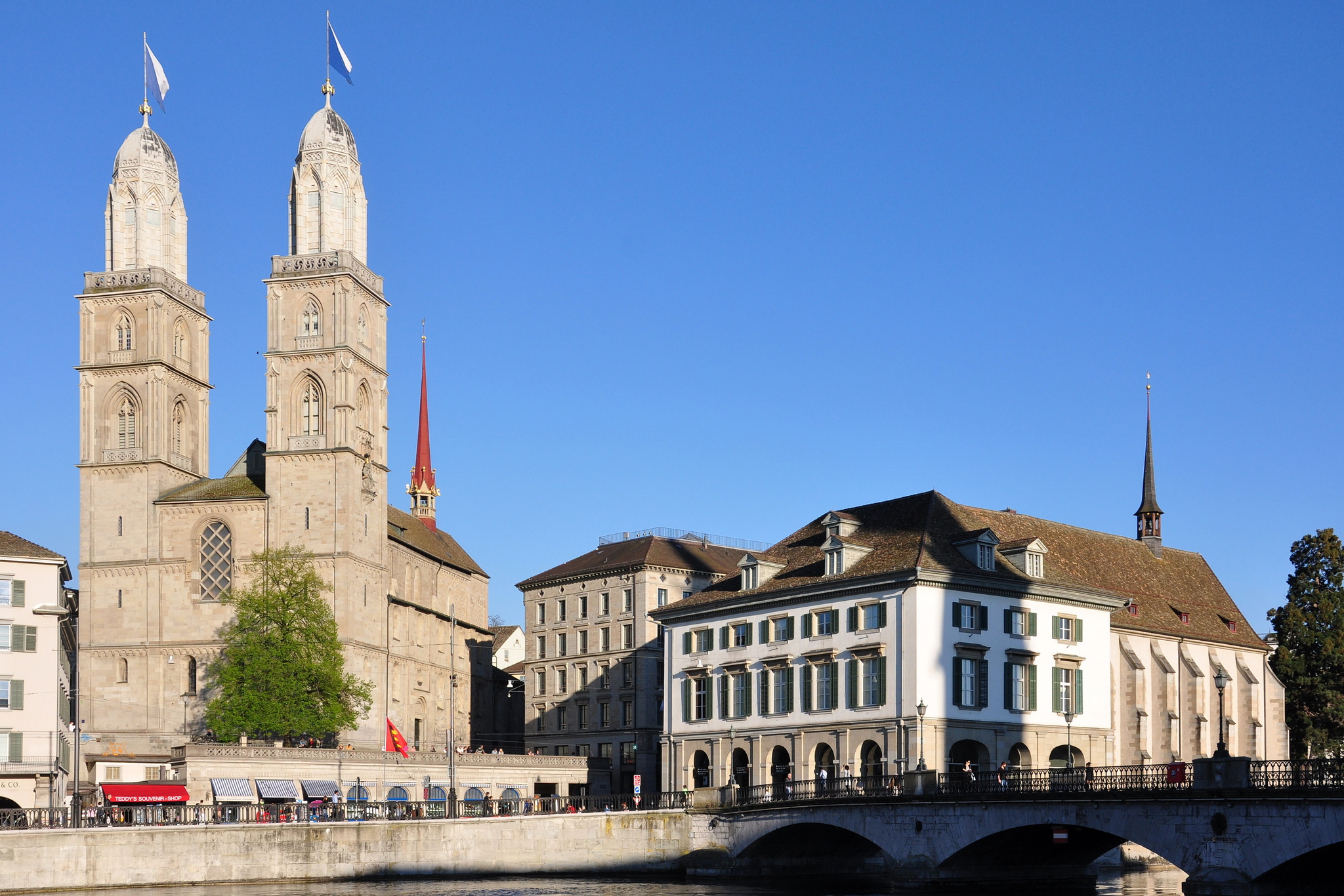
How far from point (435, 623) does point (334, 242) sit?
2896 centimetres

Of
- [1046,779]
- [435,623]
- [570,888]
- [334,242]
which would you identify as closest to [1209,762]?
[1046,779]

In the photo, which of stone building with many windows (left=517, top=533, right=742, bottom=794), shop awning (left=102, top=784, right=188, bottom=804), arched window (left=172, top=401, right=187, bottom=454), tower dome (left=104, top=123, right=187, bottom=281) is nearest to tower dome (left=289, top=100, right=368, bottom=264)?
tower dome (left=104, top=123, right=187, bottom=281)

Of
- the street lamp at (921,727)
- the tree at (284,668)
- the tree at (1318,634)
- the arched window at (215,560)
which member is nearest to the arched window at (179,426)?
the arched window at (215,560)

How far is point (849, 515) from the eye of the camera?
8569 cm

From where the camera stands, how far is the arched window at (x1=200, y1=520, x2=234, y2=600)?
10106 cm

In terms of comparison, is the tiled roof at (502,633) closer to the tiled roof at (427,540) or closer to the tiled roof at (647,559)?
the tiled roof at (427,540)

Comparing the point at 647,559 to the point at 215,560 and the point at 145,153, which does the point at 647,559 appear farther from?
the point at 145,153

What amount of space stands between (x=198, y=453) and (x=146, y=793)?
32201 mm

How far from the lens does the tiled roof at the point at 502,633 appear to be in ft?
539

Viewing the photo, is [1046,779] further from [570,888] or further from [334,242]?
[334,242]

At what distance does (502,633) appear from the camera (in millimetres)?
168750

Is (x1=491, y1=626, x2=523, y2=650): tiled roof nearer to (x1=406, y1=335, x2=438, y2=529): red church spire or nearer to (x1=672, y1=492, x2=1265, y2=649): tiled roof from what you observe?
(x1=406, y1=335, x2=438, y2=529): red church spire

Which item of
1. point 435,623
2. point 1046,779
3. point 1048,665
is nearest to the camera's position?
point 1046,779

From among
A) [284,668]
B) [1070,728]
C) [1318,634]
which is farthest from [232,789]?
[1318,634]
